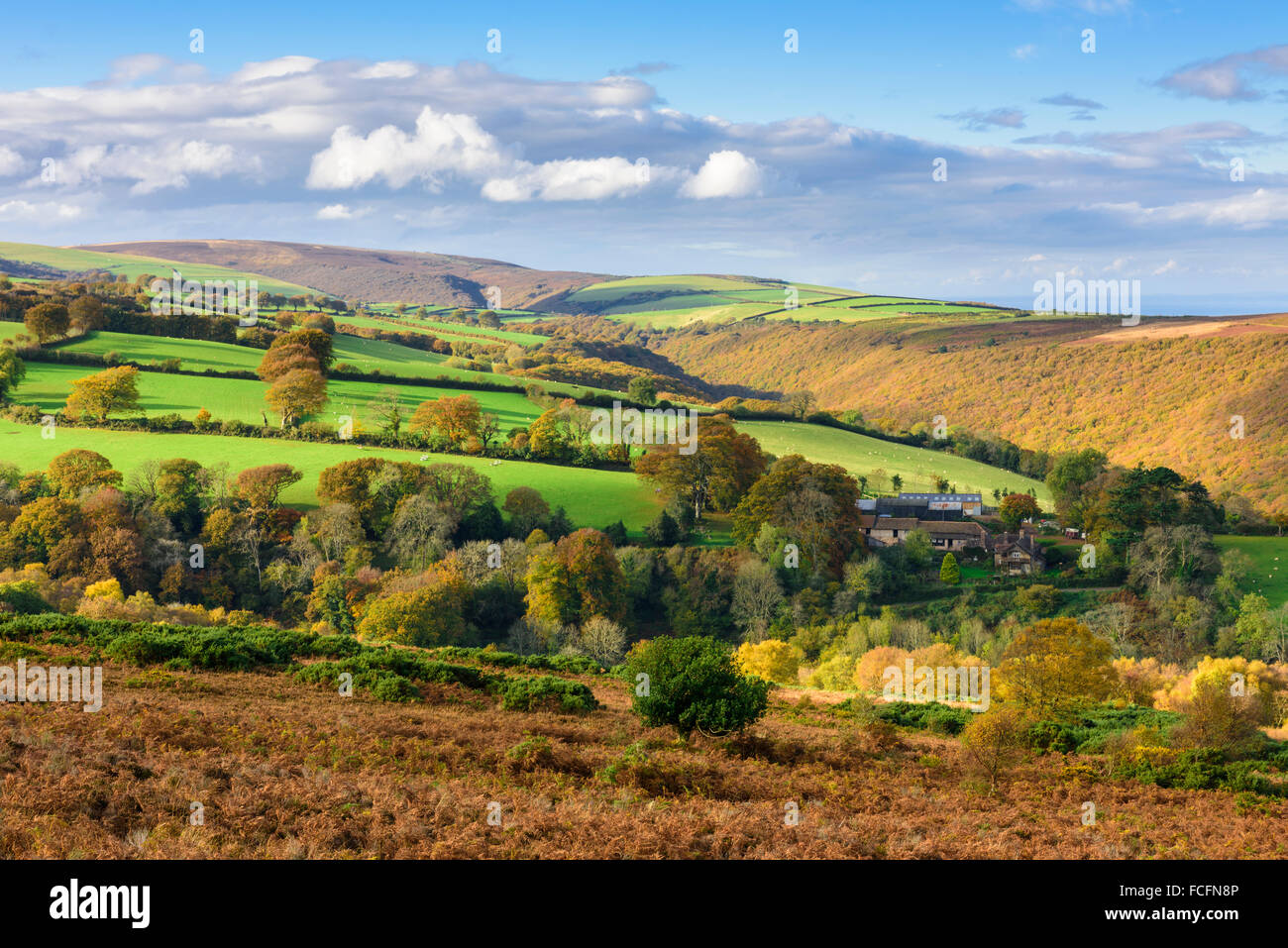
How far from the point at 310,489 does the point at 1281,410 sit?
393ft

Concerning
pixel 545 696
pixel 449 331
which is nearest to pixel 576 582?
pixel 545 696

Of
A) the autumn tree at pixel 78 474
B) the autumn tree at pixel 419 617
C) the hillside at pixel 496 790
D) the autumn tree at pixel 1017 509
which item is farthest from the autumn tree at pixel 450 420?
the hillside at pixel 496 790

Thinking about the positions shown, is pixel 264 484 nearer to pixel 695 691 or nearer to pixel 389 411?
pixel 389 411

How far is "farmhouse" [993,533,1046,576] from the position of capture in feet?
202

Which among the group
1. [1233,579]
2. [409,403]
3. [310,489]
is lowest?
[1233,579]

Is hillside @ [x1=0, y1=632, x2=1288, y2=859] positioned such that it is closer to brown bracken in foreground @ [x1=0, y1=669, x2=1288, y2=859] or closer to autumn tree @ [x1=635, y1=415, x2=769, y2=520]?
brown bracken in foreground @ [x1=0, y1=669, x2=1288, y2=859]

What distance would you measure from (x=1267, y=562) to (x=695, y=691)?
187 ft

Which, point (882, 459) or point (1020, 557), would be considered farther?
point (882, 459)

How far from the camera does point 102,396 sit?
71.3 m

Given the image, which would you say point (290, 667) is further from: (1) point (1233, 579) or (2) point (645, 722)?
(1) point (1233, 579)

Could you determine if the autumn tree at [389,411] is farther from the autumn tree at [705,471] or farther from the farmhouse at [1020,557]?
the farmhouse at [1020,557]

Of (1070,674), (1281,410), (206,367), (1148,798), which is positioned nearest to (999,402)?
(1281,410)

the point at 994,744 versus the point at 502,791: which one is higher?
the point at 502,791

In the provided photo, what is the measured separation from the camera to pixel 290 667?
26547mm
